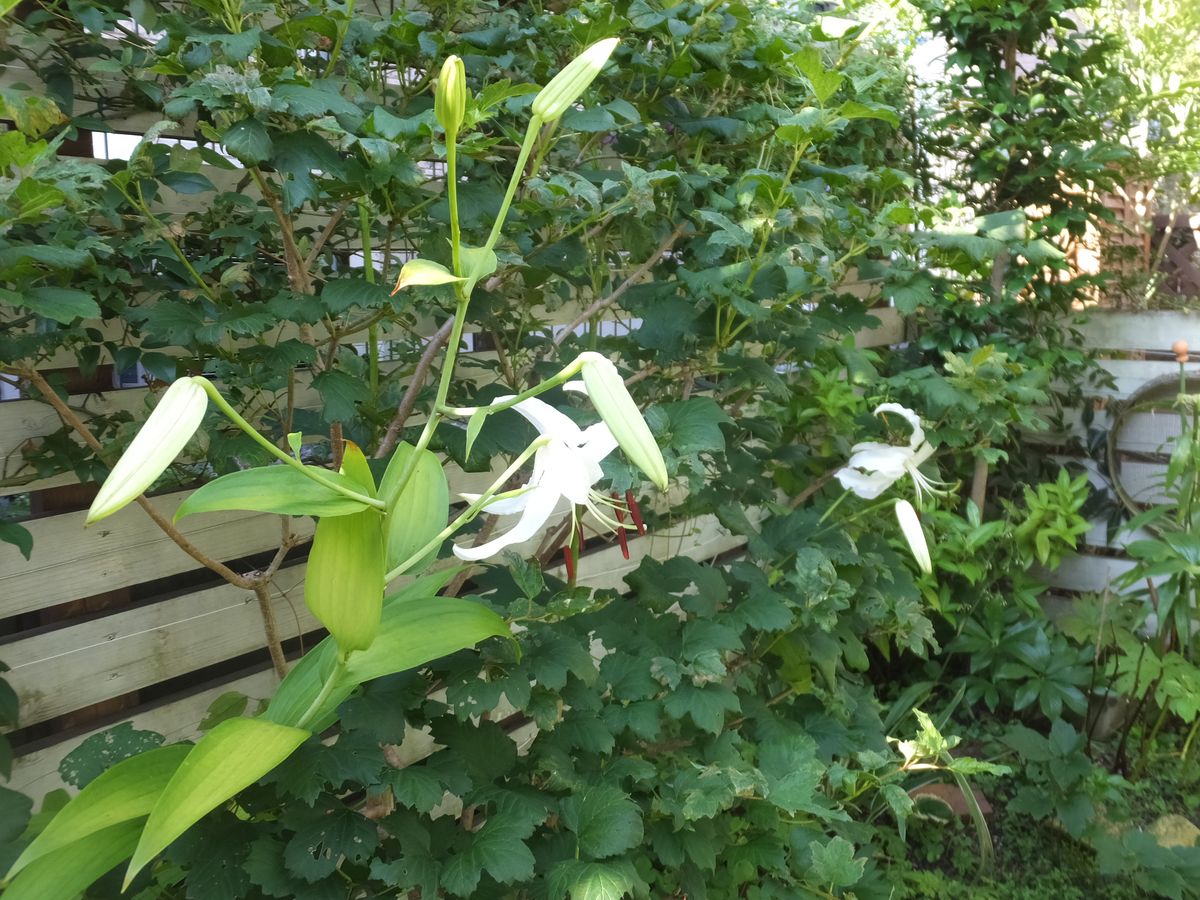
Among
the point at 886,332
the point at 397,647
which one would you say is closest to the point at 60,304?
the point at 397,647

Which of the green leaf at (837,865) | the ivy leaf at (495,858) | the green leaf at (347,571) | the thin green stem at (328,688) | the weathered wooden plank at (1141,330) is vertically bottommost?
the weathered wooden plank at (1141,330)

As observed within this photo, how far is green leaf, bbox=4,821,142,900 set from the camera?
2.06 feet

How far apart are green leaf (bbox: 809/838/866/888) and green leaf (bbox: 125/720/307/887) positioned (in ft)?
2.38

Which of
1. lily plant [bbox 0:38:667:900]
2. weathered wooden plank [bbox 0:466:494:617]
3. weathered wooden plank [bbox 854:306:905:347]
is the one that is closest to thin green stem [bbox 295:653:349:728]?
lily plant [bbox 0:38:667:900]

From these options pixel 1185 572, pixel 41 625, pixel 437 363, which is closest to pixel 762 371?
pixel 437 363

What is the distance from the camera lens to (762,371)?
123cm

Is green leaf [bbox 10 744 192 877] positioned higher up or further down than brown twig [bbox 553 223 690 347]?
further down

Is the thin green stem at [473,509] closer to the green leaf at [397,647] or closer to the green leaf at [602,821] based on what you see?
the green leaf at [397,647]

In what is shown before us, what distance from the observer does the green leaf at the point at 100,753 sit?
81 cm

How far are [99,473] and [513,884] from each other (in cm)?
63

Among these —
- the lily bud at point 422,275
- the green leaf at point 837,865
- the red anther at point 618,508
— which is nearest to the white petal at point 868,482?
the red anther at point 618,508

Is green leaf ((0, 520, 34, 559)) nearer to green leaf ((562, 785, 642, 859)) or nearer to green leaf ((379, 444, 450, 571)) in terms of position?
green leaf ((379, 444, 450, 571))

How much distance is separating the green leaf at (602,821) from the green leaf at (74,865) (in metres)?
0.39

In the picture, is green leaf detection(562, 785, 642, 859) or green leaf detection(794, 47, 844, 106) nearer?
green leaf detection(562, 785, 642, 859)
